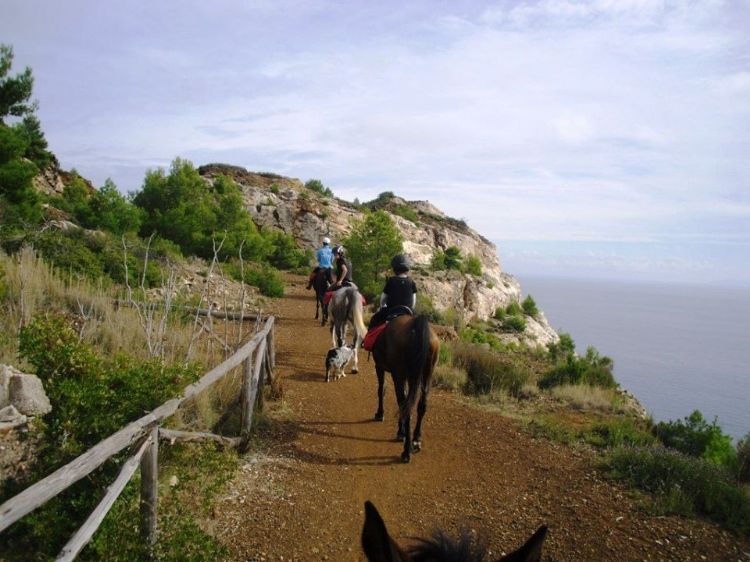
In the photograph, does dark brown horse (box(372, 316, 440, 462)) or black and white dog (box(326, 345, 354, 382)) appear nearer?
dark brown horse (box(372, 316, 440, 462))

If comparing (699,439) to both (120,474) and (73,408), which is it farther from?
(73,408)

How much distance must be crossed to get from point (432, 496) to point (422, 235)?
3399 cm

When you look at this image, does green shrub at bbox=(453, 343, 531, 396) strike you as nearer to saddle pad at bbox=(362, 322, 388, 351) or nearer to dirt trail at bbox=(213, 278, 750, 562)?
dirt trail at bbox=(213, 278, 750, 562)

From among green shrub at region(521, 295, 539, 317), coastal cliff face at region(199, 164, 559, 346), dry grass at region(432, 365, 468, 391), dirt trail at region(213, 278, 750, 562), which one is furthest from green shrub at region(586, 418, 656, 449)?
green shrub at region(521, 295, 539, 317)

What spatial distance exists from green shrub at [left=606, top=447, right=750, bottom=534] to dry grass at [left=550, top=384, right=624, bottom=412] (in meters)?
3.93

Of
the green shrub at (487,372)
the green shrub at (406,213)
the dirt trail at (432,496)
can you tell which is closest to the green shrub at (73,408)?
the dirt trail at (432,496)

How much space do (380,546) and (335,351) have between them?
8.44 metres

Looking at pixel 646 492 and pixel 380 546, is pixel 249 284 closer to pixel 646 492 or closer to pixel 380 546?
pixel 646 492

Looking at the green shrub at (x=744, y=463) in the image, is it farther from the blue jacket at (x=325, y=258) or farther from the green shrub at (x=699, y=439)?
the blue jacket at (x=325, y=258)

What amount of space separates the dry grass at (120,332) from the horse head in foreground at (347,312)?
2.63 meters

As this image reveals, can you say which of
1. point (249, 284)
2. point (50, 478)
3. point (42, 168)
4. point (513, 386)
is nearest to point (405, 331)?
point (50, 478)

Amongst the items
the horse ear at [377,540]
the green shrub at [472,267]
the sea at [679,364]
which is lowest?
the sea at [679,364]

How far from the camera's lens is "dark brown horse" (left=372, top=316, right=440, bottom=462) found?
6.30 meters

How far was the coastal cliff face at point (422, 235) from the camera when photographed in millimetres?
28141
